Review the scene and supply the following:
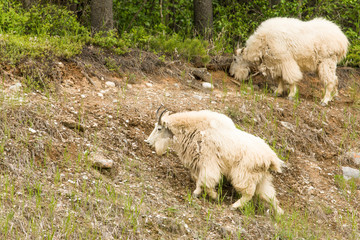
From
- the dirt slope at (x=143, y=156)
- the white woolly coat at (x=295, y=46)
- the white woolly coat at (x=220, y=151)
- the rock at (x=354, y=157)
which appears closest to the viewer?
the dirt slope at (x=143, y=156)

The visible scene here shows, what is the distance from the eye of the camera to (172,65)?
32.0 ft

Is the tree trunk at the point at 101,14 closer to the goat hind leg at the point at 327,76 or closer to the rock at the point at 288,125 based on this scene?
the rock at the point at 288,125

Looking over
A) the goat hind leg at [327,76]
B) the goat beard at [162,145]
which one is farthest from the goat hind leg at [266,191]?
the goat hind leg at [327,76]

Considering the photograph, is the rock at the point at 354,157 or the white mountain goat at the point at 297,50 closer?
the rock at the point at 354,157

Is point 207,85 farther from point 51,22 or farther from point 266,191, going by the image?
point 266,191

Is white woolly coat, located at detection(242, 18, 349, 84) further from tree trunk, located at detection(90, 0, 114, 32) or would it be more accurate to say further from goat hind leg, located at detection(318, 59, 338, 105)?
tree trunk, located at detection(90, 0, 114, 32)

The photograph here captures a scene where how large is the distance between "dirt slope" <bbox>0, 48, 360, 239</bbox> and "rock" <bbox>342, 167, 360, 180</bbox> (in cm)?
12

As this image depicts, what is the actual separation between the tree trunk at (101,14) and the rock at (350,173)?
5124 mm

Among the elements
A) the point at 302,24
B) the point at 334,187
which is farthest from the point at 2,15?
the point at 334,187

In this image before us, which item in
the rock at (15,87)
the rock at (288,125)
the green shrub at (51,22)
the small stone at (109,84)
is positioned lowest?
the rock at (288,125)

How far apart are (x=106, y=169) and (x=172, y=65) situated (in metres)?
3.93

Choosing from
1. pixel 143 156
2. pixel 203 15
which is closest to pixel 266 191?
pixel 143 156

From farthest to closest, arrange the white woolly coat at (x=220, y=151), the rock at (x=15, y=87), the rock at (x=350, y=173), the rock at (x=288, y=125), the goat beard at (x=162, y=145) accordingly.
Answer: the rock at (x=288, y=125), the rock at (x=350, y=173), the rock at (x=15, y=87), the goat beard at (x=162, y=145), the white woolly coat at (x=220, y=151)

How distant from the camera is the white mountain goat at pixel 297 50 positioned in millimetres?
9653
